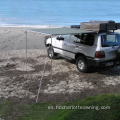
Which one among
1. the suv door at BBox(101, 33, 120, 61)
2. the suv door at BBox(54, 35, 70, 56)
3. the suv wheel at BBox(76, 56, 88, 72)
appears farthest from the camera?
the suv door at BBox(54, 35, 70, 56)

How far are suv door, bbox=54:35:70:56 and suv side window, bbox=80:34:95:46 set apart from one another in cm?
116

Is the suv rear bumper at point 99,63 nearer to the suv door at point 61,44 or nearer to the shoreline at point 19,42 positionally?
the suv door at point 61,44

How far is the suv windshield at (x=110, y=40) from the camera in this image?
22.9 feet

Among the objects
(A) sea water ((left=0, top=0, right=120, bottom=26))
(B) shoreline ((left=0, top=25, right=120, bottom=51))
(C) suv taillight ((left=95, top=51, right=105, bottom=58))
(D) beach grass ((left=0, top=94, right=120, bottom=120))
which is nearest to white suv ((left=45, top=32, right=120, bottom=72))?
(C) suv taillight ((left=95, top=51, right=105, bottom=58))

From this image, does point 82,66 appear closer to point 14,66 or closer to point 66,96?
point 66,96

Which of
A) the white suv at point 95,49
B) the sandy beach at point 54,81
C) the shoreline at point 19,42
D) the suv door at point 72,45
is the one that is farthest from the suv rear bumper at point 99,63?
the shoreline at point 19,42

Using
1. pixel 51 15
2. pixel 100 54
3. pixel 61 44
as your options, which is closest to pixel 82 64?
pixel 100 54

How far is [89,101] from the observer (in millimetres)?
4926

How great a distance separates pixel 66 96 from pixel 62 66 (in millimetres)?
3298

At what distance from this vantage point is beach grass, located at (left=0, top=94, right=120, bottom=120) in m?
4.21

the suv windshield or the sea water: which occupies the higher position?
the sea water

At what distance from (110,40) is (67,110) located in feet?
13.3

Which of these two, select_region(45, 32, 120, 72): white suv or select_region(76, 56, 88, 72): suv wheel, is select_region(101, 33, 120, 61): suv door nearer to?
select_region(45, 32, 120, 72): white suv

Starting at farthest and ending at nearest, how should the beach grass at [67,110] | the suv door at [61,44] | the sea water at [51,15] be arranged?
the sea water at [51,15] → the suv door at [61,44] → the beach grass at [67,110]
